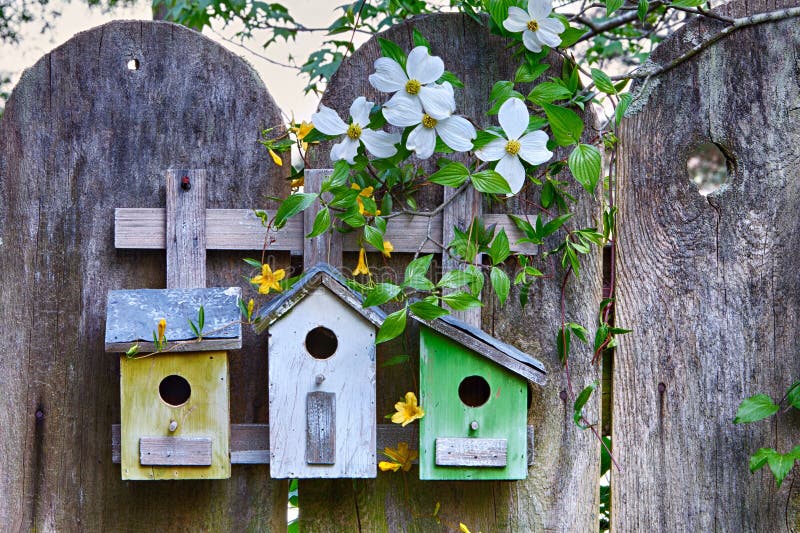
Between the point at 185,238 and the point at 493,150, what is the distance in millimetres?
735

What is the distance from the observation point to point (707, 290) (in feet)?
6.83

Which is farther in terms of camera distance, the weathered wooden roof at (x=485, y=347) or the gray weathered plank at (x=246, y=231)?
the gray weathered plank at (x=246, y=231)

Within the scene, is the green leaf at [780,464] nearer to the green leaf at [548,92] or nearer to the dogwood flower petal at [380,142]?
the green leaf at [548,92]

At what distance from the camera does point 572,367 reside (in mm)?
2061

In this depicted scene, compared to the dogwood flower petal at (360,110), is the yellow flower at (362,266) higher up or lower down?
lower down

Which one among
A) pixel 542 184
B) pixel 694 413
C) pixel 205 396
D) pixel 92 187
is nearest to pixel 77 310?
pixel 92 187

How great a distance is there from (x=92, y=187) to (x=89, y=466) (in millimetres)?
662

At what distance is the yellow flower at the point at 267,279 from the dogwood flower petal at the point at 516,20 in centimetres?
75

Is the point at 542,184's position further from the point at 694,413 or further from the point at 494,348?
the point at 694,413

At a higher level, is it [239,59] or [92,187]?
[239,59]

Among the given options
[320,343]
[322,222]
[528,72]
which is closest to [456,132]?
[528,72]

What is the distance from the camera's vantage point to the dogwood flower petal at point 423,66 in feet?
5.93

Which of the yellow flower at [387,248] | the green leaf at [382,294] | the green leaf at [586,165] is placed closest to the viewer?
the green leaf at [382,294]

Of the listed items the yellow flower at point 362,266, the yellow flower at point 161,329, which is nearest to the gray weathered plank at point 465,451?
the yellow flower at point 362,266
